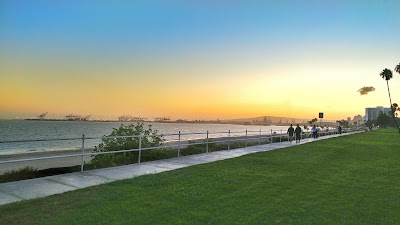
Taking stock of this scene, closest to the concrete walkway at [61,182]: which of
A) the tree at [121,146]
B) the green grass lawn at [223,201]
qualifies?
the green grass lawn at [223,201]

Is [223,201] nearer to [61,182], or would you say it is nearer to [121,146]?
[61,182]

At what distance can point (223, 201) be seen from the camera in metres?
6.57

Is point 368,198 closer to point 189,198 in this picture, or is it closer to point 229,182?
point 229,182

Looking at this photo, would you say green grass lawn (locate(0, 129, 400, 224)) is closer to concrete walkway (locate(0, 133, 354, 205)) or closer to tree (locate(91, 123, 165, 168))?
concrete walkway (locate(0, 133, 354, 205))

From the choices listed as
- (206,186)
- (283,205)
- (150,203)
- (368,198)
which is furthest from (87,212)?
(368,198)

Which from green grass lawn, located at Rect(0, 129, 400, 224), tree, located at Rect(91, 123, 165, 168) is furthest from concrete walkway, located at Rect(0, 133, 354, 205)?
tree, located at Rect(91, 123, 165, 168)

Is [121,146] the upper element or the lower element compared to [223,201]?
upper

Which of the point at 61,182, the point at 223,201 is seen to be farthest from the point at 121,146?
the point at 223,201

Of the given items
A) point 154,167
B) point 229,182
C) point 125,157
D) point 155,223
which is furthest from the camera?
point 125,157

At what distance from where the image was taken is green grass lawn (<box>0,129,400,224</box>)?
214 inches

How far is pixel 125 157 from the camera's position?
49.0 ft

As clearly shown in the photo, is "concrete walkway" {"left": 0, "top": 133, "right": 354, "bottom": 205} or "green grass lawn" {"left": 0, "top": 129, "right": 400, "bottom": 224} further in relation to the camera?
"concrete walkway" {"left": 0, "top": 133, "right": 354, "bottom": 205}

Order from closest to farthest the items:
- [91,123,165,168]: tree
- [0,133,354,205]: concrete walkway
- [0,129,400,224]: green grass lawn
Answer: [0,129,400,224]: green grass lawn, [0,133,354,205]: concrete walkway, [91,123,165,168]: tree

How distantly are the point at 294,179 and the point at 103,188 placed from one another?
5.25m
